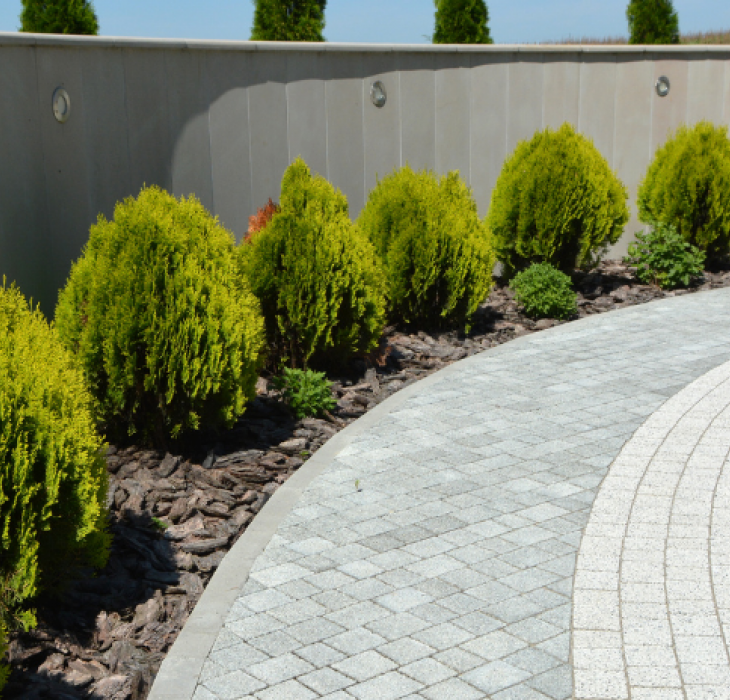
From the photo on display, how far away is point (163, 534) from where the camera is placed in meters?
4.93

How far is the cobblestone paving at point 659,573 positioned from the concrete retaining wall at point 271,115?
4900 mm

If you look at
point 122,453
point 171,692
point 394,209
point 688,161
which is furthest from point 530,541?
point 688,161

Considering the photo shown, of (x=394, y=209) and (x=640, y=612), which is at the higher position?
(x=394, y=209)

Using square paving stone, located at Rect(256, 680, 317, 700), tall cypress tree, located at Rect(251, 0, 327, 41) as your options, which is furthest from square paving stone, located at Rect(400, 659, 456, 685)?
tall cypress tree, located at Rect(251, 0, 327, 41)

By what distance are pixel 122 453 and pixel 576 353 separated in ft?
14.5

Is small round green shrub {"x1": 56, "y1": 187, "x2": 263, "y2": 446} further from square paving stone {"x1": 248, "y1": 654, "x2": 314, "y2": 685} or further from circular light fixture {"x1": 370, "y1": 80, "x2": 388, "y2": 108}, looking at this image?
circular light fixture {"x1": 370, "y1": 80, "x2": 388, "y2": 108}

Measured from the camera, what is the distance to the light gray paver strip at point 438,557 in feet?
11.8

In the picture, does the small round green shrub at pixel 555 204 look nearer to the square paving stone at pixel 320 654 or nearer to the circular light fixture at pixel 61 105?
the circular light fixture at pixel 61 105

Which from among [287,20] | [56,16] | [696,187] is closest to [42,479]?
[696,187]

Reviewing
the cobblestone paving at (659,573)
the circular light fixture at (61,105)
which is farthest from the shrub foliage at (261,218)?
the cobblestone paving at (659,573)

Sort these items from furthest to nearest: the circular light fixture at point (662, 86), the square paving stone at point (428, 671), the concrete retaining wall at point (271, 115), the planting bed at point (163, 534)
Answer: the circular light fixture at point (662, 86) < the concrete retaining wall at point (271, 115) < the planting bed at point (163, 534) < the square paving stone at point (428, 671)

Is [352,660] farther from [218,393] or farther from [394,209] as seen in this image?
[394,209]

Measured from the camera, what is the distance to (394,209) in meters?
8.64

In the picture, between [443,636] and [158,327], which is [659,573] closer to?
[443,636]
